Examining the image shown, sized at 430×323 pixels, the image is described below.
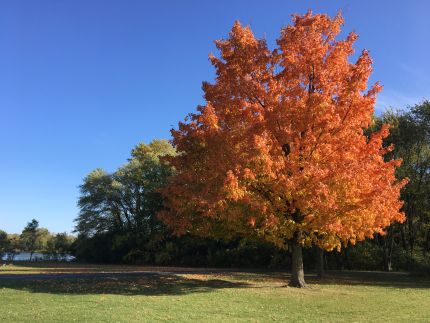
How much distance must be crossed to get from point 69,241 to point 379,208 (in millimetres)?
57374

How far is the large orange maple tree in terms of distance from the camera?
1702 centimetres

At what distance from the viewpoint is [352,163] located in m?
17.0

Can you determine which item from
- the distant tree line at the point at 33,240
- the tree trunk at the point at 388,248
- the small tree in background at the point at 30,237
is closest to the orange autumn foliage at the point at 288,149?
the tree trunk at the point at 388,248

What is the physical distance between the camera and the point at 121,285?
1920 centimetres

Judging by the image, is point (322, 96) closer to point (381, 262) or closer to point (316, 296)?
point (316, 296)

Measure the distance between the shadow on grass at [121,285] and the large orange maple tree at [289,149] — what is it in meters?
2.72

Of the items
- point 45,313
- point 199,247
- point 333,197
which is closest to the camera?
point 45,313

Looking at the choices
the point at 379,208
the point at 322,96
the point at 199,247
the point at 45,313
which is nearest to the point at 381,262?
the point at 199,247

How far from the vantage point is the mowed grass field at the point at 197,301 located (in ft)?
39.1

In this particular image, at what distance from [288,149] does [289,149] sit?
0.57ft

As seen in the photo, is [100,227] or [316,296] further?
[100,227]

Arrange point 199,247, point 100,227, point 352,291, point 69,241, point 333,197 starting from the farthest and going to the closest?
point 69,241 → point 100,227 → point 199,247 → point 352,291 → point 333,197

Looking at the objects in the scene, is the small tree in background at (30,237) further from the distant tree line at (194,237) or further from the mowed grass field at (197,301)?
the mowed grass field at (197,301)

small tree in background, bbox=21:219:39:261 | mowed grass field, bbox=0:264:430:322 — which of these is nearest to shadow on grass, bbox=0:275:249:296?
mowed grass field, bbox=0:264:430:322
